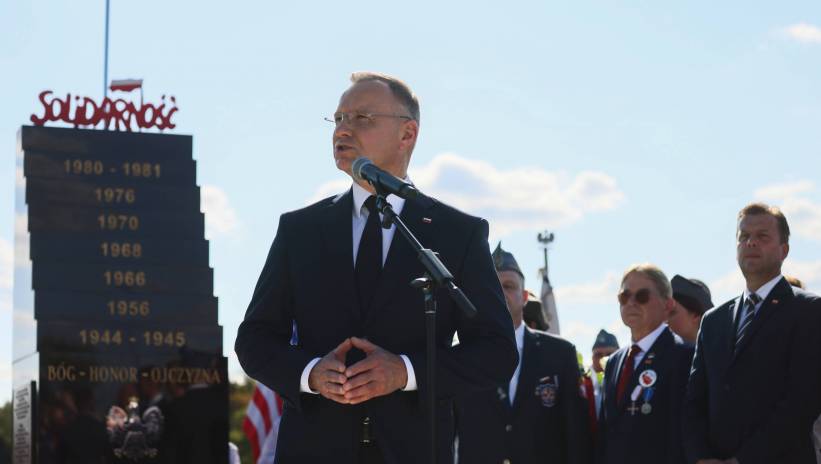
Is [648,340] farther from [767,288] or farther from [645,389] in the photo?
[767,288]

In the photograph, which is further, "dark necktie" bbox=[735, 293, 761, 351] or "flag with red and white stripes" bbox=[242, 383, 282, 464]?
"flag with red and white stripes" bbox=[242, 383, 282, 464]

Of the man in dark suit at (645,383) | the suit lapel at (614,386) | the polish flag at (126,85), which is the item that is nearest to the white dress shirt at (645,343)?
the man in dark suit at (645,383)

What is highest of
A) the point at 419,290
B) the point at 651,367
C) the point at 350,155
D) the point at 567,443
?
the point at 350,155

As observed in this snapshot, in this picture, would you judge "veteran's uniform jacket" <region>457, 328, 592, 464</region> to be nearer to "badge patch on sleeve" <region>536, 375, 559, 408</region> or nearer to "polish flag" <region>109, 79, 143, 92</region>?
"badge patch on sleeve" <region>536, 375, 559, 408</region>

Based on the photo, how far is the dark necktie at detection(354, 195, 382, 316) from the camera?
381cm

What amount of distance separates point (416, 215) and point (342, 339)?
50 cm

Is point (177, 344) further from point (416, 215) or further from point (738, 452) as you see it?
point (416, 215)

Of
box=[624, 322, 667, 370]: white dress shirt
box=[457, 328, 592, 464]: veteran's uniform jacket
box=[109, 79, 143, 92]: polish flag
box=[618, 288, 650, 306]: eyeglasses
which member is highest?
box=[109, 79, 143, 92]: polish flag

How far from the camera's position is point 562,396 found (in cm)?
751

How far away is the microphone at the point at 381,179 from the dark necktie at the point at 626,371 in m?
4.02

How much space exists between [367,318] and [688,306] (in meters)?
5.55

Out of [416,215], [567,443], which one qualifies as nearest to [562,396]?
[567,443]

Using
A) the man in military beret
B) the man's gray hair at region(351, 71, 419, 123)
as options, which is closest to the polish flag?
the man in military beret

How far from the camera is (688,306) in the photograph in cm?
888
